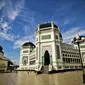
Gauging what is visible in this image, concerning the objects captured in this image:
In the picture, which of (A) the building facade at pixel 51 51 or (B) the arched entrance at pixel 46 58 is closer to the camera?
(A) the building facade at pixel 51 51

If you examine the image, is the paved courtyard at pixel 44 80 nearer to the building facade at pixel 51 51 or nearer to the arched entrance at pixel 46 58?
the building facade at pixel 51 51

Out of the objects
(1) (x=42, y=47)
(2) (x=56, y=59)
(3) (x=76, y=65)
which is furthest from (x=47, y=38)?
(3) (x=76, y=65)

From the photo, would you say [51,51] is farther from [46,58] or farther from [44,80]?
[44,80]

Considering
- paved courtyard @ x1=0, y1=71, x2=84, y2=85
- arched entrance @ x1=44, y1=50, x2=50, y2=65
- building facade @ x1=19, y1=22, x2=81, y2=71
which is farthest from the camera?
arched entrance @ x1=44, y1=50, x2=50, y2=65

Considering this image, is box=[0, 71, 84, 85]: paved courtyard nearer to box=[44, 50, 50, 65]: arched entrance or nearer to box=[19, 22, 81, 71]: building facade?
box=[19, 22, 81, 71]: building facade

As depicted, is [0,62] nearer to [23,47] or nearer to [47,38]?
[23,47]

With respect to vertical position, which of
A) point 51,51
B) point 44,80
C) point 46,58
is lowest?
point 44,80

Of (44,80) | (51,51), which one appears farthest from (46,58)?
(44,80)

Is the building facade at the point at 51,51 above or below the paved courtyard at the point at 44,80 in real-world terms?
above

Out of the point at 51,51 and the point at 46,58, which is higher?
the point at 51,51

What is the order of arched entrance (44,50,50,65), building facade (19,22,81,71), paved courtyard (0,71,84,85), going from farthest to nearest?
arched entrance (44,50,50,65)
building facade (19,22,81,71)
paved courtyard (0,71,84,85)

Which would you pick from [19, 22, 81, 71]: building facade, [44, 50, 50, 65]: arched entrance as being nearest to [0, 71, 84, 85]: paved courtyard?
[19, 22, 81, 71]: building facade

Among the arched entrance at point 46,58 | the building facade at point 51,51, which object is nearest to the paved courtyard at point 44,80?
the building facade at point 51,51

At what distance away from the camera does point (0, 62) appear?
40.2 metres
